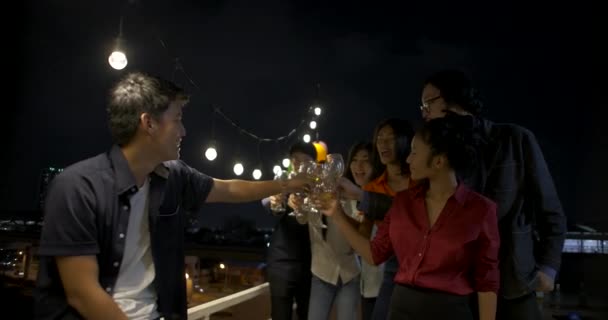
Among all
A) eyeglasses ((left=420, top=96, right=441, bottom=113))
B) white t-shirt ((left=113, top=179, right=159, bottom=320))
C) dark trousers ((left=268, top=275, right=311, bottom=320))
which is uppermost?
eyeglasses ((left=420, top=96, right=441, bottom=113))

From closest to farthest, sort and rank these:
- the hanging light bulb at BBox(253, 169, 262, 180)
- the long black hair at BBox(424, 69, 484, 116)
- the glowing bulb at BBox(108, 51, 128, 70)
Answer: the long black hair at BBox(424, 69, 484, 116) → the glowing bulb at BBox(108, 51, 128, 70) → the hanging light bulb at BBox(253, 169, 262, 180)

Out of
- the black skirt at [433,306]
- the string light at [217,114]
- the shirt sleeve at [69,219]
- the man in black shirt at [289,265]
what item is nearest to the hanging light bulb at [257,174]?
the string light at [217,114]

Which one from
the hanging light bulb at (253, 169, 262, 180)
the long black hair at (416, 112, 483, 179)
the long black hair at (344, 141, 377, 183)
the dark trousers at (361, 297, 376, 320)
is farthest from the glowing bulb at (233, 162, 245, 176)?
the long black hair at (416, 112, 483, 179)

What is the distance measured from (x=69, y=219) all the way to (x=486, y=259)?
132 cm

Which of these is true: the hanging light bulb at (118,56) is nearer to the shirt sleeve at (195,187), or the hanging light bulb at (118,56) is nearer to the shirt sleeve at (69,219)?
the shirt sleeve at (195,187)

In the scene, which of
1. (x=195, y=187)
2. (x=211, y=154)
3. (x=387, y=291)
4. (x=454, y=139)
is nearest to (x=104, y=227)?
(x=195, y=187)

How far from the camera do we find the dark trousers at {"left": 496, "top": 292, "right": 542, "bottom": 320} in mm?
1864

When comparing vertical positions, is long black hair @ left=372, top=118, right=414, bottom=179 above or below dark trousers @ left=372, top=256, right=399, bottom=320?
above

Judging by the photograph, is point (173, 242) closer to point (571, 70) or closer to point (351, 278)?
point (351, 278)

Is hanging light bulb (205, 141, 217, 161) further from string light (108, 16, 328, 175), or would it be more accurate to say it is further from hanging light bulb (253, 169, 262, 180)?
hanging light bulb (253, 169, 262, 180)

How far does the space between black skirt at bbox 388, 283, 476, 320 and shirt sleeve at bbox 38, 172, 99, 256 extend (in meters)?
1.03

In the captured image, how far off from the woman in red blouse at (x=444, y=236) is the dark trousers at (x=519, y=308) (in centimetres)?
26

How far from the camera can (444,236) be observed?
5.39 ft

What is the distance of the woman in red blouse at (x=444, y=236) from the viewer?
5.32 feet
